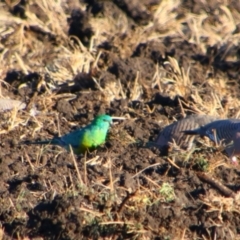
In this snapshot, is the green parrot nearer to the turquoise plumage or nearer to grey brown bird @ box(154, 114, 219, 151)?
the turquoise plumage

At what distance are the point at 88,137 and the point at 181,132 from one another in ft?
2.53

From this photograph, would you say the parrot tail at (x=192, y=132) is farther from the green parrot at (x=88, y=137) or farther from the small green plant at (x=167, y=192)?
the small green plant at (x=167, y=192)

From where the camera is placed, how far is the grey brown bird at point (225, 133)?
6566mm

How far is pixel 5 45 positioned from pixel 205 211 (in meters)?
4.24

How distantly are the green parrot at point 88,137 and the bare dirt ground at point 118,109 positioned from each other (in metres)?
0.10

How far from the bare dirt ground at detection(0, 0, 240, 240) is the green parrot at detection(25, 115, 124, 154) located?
0.10 m

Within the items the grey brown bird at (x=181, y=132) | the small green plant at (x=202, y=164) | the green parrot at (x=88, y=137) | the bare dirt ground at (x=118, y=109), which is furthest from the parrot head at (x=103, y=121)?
the small green plant at (x=202, y=164)

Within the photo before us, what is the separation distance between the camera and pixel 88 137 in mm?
7078

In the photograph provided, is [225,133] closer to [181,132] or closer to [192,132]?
[192,132]

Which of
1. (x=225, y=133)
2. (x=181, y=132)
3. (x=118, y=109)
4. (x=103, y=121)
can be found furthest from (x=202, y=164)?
(x=118, y=109)

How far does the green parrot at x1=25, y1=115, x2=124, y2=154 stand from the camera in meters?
6.99

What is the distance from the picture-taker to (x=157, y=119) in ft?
24.9

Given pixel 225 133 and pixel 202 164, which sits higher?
pixel 202 164

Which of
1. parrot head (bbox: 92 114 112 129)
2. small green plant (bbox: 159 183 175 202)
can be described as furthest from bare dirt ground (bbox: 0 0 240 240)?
parrot head (bbox: 92 114 112 129)
